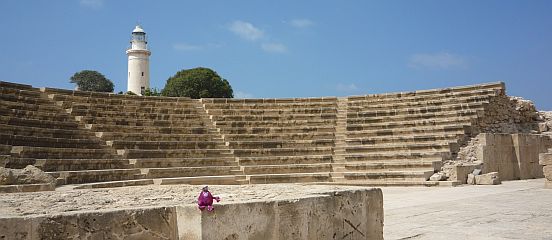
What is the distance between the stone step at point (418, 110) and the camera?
16.7 metres

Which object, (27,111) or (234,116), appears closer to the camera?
(27,111)

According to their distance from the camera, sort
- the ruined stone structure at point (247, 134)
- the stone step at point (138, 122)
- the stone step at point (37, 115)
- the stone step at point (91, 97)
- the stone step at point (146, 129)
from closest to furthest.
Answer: the ruined stone structure at point (247, 134) < the stone step at point (37, 115) < the stone step at point (146, 129) < the stone step at point (138, 122) < the stone step at point (91, 97)

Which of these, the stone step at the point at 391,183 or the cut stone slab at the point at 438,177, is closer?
the stone step at the point at 391,183

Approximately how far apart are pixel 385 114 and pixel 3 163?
38.8 ft

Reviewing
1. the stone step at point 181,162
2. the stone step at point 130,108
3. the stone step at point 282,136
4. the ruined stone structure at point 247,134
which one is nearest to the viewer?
the ruined stone structure at point 247,134

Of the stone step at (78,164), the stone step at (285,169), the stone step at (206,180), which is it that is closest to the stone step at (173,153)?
the stone step at (78,164)

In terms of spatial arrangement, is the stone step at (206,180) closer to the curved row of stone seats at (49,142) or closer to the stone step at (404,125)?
the curved row of stone seats at (49,142)

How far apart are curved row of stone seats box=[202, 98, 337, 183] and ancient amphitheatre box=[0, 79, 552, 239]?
0.03m

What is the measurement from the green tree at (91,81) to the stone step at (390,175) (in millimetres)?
50365

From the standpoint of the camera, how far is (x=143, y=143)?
1521cm

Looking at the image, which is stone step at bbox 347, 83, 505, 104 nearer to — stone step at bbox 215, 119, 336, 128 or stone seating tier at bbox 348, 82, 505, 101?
stone seating tier at bbox 348, 82, 505, 101

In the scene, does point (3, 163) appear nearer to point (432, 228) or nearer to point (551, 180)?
point (432, 228)

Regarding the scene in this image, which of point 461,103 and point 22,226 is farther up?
point 461,103

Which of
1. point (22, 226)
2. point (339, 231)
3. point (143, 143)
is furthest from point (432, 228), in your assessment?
→ point (143, 143)
